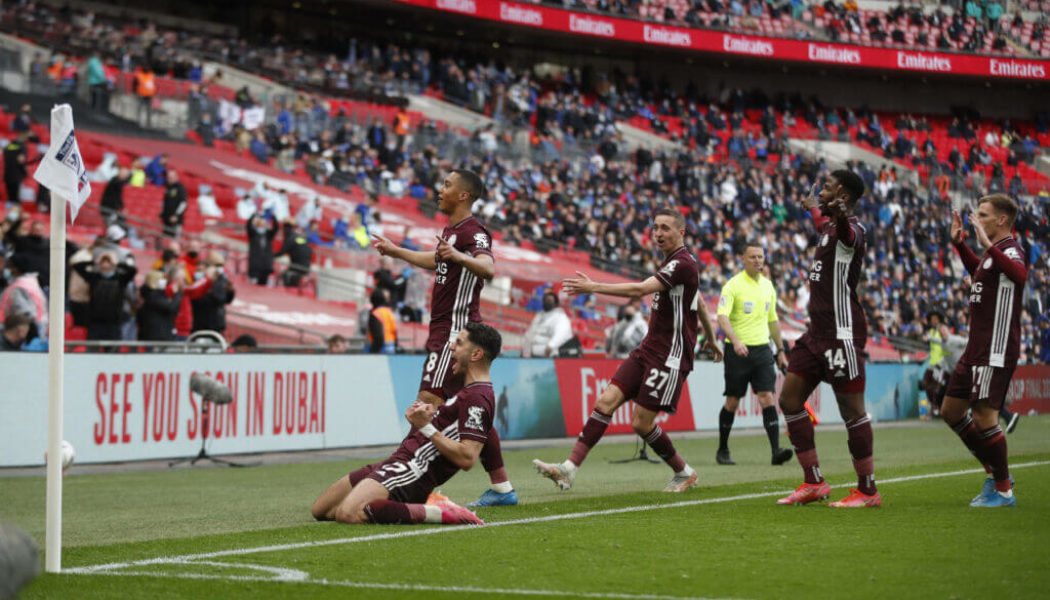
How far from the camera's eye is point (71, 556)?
721 centimetres

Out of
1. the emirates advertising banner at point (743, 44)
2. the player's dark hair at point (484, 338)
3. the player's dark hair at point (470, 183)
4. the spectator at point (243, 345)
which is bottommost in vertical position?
the spectator at point (243, 345)

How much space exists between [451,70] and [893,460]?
2768 cm

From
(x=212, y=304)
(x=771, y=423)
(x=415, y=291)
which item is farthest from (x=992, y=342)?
A: (x=415, y=291)

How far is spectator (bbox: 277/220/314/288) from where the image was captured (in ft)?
79.0

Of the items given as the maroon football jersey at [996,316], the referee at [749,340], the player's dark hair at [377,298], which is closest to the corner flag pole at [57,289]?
the maroon football jersey at [996,316]

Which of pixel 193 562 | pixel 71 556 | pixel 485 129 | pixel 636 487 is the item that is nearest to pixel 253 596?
pixel 193 562

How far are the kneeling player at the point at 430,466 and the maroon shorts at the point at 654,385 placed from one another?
7.43ft

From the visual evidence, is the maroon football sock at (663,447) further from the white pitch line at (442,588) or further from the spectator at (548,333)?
the spectator at (548,333)

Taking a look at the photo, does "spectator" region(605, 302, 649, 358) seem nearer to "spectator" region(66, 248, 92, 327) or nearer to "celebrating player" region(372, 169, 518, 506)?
"spectator" region(66, 248, 92, 327)

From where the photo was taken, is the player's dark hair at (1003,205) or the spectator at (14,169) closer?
the player's dark hair at (1003,205)

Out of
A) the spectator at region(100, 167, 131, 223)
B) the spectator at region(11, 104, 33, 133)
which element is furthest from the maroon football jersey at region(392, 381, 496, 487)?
the spectator at region(11, 104, 33, 133)

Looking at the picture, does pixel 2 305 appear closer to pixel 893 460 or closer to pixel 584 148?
pixel 893 460

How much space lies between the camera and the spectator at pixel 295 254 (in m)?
24.1

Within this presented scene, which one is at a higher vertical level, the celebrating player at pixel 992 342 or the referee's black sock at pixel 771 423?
the celebrating player at pixel 992 342
